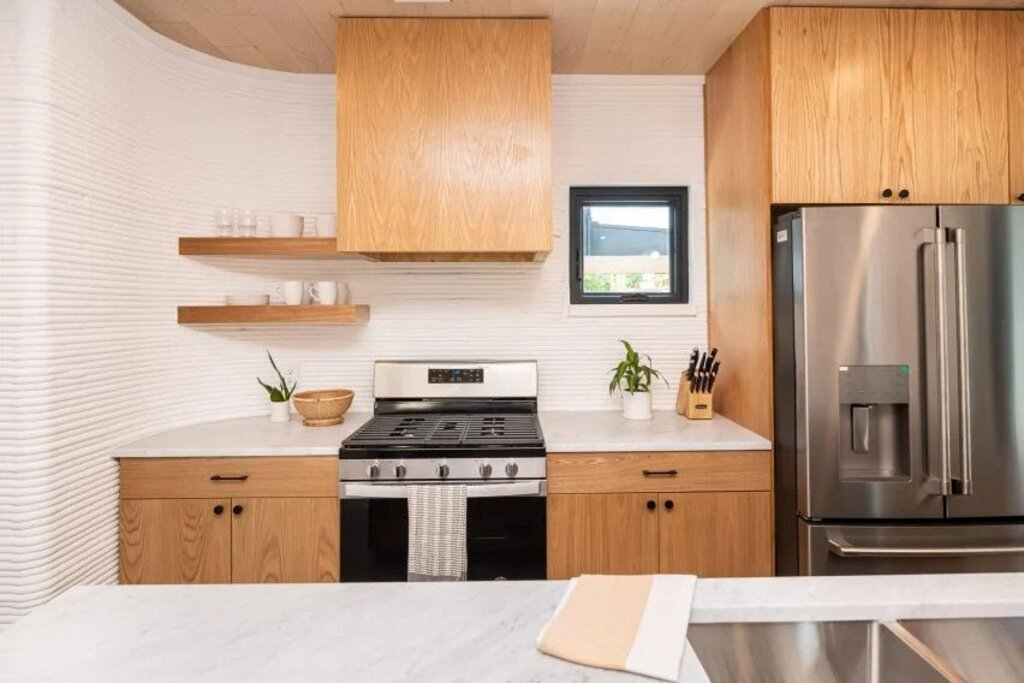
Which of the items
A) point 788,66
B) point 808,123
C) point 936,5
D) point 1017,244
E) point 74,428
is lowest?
point 74,428

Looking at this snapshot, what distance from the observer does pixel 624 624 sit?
0.77 metres

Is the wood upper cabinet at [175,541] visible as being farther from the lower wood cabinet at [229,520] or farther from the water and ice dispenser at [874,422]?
the water and ice dispenser at [874,422]

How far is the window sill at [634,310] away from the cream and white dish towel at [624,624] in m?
1.82

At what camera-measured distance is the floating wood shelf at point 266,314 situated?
2.33 metres

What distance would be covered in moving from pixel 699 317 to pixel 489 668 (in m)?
2.25

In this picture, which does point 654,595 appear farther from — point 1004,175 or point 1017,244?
point 1004,175

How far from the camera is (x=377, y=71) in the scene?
7.07 feet

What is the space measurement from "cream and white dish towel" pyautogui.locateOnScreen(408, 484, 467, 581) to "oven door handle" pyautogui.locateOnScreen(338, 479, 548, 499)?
1.5 inches

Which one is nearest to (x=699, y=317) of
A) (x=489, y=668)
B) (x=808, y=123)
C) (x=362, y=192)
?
(x=808, y=123)

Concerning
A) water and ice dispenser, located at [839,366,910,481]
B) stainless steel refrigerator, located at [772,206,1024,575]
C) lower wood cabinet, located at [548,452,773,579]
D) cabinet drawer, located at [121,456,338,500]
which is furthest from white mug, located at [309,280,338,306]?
water and ice dispenser, located at [839,366,910,481]

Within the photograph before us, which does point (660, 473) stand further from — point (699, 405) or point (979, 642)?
point (979, 642)

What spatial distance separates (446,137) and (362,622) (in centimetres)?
181

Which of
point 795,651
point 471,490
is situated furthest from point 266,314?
point 795,651

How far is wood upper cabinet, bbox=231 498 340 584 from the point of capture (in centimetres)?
196
